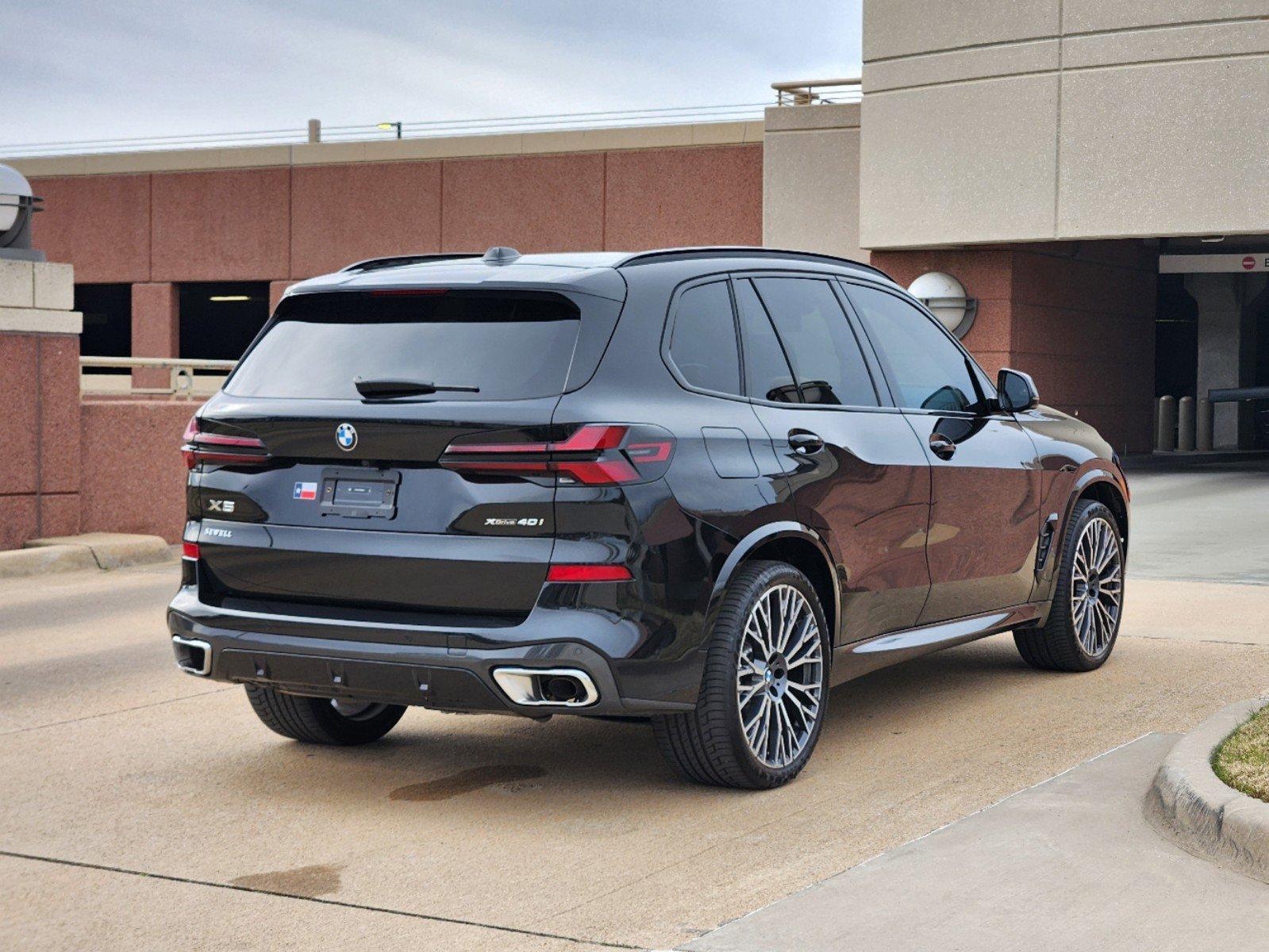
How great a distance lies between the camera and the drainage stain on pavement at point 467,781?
19.1 feet

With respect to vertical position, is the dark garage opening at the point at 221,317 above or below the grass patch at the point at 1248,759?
above

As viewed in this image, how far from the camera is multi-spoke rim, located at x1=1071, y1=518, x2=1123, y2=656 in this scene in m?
8.02

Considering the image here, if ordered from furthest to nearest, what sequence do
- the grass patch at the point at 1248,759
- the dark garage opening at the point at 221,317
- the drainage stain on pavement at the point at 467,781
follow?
the dark garage opening at the point at 221,317, the drainage stain on pavement at the point at 467,781, the grass patch at the point at 1248,759

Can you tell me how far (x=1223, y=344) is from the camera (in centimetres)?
3788

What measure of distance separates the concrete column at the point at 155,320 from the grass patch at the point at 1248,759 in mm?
33460

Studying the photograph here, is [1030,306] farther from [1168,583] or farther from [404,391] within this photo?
[404,391]

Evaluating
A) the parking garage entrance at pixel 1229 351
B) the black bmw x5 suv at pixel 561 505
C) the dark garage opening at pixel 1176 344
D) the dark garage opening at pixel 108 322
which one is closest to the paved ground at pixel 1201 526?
the black bmw x5 suv at pixel 561 505

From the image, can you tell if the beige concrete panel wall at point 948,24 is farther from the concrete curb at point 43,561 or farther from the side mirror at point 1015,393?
the side mirror at point 1015,393

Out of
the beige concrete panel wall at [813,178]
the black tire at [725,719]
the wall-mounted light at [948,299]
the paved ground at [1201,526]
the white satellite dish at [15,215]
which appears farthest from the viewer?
the beige concrete panel wall at [813,178]

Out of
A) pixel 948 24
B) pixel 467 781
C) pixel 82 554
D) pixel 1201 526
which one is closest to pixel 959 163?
pixel 948 24

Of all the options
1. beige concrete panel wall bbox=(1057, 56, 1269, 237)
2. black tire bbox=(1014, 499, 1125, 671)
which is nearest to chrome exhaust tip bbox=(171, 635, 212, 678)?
black tire bbox=(1014, 499, 1125, 671)

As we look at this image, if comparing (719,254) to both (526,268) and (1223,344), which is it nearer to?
(526,268)

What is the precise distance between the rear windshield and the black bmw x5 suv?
10mm

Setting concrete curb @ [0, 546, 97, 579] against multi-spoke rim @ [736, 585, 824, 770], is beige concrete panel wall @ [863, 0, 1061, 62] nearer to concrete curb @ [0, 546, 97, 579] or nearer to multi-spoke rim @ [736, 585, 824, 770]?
concrete curb @ [0, 546, 97, 579]
